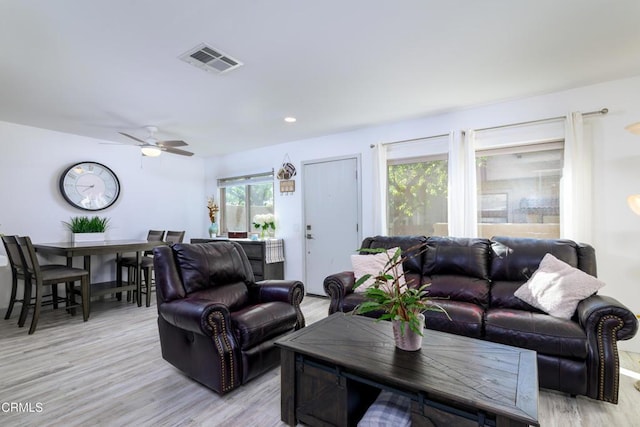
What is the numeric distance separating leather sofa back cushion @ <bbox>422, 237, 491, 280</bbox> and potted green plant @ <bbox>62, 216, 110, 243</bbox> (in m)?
4.57

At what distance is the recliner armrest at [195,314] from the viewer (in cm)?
200

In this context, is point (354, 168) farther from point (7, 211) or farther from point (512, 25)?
point (7, 211)

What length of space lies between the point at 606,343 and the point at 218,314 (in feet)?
8.25

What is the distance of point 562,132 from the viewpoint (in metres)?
3.11

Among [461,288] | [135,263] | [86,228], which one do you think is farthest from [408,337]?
[86,228]

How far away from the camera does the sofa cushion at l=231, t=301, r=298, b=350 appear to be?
2.15m

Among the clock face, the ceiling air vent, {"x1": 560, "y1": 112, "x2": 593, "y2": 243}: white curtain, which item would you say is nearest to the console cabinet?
the clock face

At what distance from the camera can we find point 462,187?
3.55 m

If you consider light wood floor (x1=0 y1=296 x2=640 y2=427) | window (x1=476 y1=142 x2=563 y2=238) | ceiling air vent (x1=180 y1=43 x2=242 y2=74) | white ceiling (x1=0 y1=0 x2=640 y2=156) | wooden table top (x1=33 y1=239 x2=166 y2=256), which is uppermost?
white ceiling (x1=0 y1=0 x2=640 y2=156)

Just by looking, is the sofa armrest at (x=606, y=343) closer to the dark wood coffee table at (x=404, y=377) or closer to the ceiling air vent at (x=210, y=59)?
the dark wood coffee table at (x=404, y=377)

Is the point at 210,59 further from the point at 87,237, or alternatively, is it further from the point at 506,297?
the point at 87,237

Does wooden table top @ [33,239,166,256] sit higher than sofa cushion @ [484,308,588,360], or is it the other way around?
wooden table top @ [33,239,166,256]

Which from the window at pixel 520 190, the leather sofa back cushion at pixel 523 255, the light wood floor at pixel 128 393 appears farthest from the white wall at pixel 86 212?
the leather sofa back cushion at pixel 523 255

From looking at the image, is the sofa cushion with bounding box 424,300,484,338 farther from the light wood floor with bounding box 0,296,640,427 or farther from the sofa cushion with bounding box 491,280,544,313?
the light wood floor with bounding box 0,296,640,427
